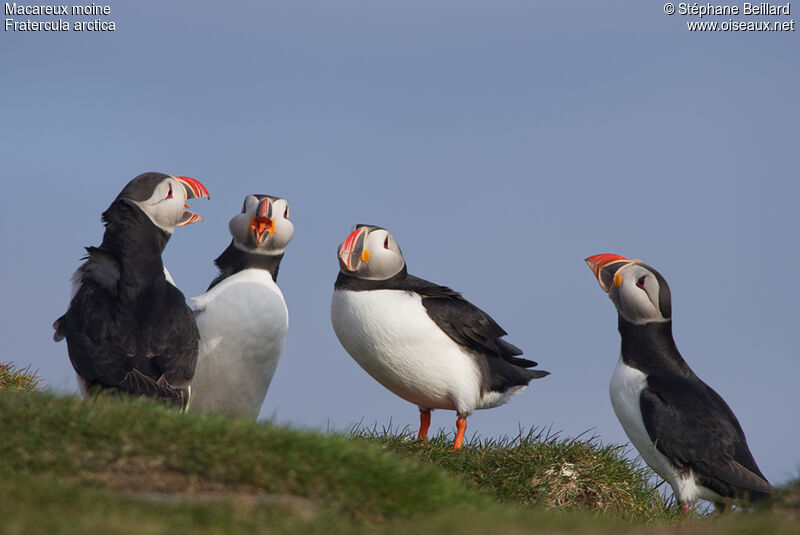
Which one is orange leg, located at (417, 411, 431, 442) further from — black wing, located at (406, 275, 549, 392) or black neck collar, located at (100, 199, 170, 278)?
black neck collar, located at (100, 199, 170, 278)

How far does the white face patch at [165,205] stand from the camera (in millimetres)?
8516

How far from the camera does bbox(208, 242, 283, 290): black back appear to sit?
897 centimetres

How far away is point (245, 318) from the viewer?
843 centimetres

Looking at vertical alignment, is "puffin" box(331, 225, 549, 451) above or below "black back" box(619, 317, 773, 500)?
above

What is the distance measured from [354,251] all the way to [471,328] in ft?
4.82

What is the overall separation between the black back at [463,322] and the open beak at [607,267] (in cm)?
119

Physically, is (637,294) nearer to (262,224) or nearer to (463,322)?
(463,322)

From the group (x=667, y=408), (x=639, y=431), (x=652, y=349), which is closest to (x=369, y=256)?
(x=652, y=349)

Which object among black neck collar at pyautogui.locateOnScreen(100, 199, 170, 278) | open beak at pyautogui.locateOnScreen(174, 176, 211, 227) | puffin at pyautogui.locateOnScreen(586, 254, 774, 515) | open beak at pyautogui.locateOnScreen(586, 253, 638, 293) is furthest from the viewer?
open beak at pyautogui.locateOnScreen(586, 253, 638, 293)

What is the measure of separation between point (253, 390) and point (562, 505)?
3097mm

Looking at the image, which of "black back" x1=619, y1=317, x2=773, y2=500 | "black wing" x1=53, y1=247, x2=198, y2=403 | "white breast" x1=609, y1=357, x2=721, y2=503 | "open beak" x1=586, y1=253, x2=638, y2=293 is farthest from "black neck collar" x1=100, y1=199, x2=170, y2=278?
"black back" x1=619, y1=317, x2=773, y2=500

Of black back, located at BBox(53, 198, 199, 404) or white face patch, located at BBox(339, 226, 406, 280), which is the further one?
white face patch, located at BBox(339, 226, 406, 280)

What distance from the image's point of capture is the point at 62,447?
225 inches

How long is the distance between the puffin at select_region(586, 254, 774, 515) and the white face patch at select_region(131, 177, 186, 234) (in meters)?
4.31
